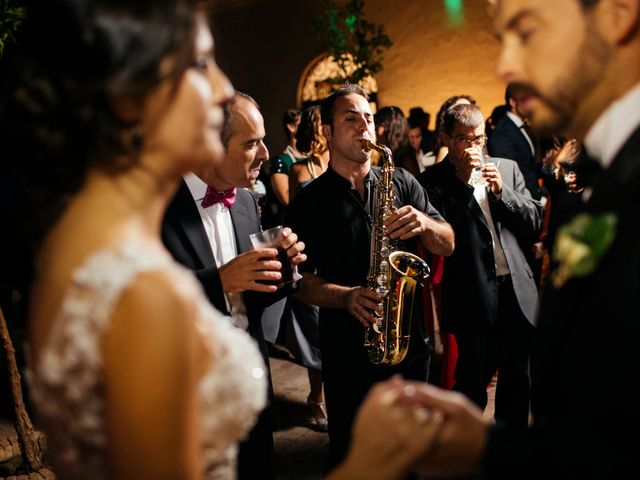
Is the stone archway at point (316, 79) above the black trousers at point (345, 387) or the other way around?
above

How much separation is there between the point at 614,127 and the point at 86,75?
1.07 metres

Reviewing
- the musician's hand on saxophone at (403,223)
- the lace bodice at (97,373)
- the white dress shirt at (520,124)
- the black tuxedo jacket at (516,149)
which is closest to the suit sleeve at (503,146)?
the black tuxedo jacket at (516,149)

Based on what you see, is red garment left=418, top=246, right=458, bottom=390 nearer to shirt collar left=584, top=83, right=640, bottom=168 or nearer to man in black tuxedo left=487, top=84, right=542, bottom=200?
man in black tuxedo left=487, top=84, right=542, bottom=200

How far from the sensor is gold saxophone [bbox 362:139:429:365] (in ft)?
9.45

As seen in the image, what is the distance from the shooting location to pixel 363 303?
2713 mm

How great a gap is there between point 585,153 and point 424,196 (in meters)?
1.85

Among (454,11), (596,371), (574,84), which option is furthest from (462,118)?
(454,11)

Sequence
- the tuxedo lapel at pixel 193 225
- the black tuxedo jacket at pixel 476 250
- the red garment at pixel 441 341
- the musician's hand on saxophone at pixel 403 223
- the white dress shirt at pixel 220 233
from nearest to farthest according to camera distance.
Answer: the tuxedo lapel at pixel 193 225 → the white dress shirt at pixel 220 233 → the musician's hand on saxophone at pixel 403 223 → the black tuxedo jacket at pixel 476 250 → the red garment at pixel 441 341

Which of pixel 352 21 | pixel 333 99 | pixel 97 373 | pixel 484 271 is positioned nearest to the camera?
pixel 97 373

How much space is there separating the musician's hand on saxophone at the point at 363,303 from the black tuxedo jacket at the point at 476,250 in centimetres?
119

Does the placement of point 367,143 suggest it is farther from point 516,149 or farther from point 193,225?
point 516,149

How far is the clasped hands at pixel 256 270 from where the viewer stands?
214 cm

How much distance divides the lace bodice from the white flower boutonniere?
2.29 ft

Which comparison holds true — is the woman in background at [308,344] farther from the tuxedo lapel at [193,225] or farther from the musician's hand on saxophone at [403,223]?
the tuxedo lapel at [193,225]
